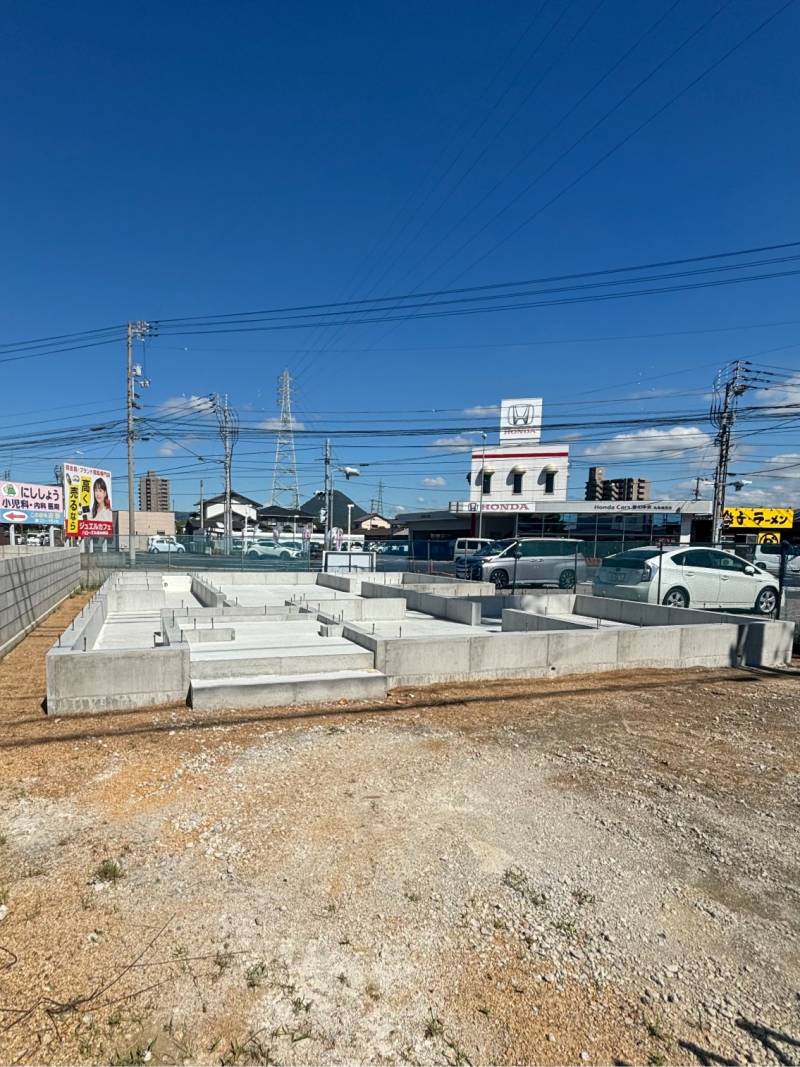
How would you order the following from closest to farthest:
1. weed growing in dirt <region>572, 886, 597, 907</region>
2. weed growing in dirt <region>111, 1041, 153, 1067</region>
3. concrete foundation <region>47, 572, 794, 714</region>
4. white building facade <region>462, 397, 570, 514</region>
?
weed growing in dirt <region>111, 1041, 153, 1067</region> < weed growing in dirt <region>572, 886, 597, 907</region> < concrete foundation <region>47, 572, 794, 714</region> < white building facade <region>462, 397, 570, 514</region>

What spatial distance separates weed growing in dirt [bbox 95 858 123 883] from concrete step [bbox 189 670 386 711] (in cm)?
290

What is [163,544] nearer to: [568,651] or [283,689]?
[283,689]

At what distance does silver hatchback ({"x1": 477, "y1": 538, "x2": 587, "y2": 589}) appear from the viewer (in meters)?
19.0

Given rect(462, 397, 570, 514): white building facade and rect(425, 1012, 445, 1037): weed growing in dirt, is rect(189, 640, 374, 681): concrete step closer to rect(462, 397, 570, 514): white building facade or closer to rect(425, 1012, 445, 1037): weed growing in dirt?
rect(425, 1012, 445, 1037): weed growing in dirt

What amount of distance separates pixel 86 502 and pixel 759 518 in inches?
1554

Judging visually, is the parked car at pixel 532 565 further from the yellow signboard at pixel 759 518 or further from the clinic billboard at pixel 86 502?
the yellow signboard at pixel 759 518

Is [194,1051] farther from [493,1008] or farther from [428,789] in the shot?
[428,789]

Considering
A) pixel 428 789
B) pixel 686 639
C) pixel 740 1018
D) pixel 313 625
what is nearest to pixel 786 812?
pixel 740 1018

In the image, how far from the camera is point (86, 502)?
2395cm

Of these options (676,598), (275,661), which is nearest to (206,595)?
(275,661)

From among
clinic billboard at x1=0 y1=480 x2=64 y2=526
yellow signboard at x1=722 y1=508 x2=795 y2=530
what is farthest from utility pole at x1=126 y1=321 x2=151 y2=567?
yellow signboard at x1=722 y1=508 x2=795 y2=530

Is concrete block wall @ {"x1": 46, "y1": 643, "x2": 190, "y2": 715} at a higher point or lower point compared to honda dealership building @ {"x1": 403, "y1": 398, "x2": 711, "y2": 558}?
lower

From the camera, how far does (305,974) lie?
250 centimetres

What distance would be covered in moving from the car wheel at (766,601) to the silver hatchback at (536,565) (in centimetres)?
596
